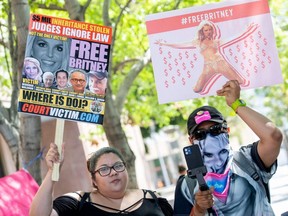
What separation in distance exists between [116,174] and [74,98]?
0.74 m

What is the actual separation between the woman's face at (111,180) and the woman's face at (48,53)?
84cm

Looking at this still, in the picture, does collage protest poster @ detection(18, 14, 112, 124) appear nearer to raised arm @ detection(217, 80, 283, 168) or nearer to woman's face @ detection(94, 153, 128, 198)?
woman's face @ detection(94, 153, 128, 198)

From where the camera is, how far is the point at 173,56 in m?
4.78

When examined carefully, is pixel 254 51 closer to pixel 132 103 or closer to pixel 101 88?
pixel 101 88

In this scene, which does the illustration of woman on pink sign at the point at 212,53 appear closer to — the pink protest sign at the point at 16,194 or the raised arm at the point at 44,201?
the raised arm at the point at 44,201

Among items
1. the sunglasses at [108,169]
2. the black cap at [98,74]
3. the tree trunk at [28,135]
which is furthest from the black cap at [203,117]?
the tree trunk at [28,135]

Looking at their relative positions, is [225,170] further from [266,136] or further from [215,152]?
[266,136]

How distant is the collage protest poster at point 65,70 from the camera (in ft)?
15.3

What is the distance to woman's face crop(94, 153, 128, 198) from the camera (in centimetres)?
427

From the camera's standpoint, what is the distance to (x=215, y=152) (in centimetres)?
371

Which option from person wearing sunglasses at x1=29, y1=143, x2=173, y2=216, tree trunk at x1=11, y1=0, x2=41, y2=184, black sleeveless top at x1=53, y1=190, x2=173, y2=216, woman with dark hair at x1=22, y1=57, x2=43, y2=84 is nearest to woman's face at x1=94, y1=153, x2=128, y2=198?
person wearing sunglasses at x1=29, y1=143, x2=173, y2=216

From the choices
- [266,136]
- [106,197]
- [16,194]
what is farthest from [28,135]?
[266,136]

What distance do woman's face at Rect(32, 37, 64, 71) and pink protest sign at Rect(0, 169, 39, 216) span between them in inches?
53.7

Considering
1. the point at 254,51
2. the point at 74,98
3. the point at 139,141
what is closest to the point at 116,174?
the point at 74,98
